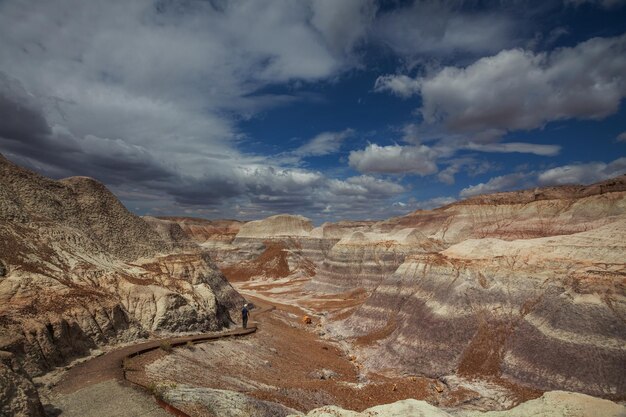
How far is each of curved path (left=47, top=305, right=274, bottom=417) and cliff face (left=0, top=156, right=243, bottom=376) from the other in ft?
5.24

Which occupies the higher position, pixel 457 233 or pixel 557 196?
pixel 557 196

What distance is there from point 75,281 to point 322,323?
28.0 m

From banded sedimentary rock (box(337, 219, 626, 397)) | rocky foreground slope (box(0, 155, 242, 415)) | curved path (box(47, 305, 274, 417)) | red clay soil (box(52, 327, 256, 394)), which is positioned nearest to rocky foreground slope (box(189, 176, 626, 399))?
banded sedimentary rock (box(337, 219, 626, 397))

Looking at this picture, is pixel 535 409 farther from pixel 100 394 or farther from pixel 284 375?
pixel 100 394

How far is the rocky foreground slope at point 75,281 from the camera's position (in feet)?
55.1

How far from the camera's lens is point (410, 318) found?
1210 inches

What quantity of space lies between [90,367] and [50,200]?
1905 centimetres

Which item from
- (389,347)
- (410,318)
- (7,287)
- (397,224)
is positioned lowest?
(389,347)

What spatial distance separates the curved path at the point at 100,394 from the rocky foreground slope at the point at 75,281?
1.45 meters

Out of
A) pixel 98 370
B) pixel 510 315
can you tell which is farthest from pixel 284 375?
pixel 510 315

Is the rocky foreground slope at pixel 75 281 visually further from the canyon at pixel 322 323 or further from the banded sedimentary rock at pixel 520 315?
the banded sedimentary rock at pixel 520 315

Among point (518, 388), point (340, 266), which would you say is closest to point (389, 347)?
point (518, 388)

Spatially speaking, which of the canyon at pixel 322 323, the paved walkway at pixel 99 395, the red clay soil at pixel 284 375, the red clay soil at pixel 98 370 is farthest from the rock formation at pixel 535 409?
the red clay soil at pixel 98 370

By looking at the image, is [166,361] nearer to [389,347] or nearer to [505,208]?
[389,347]
